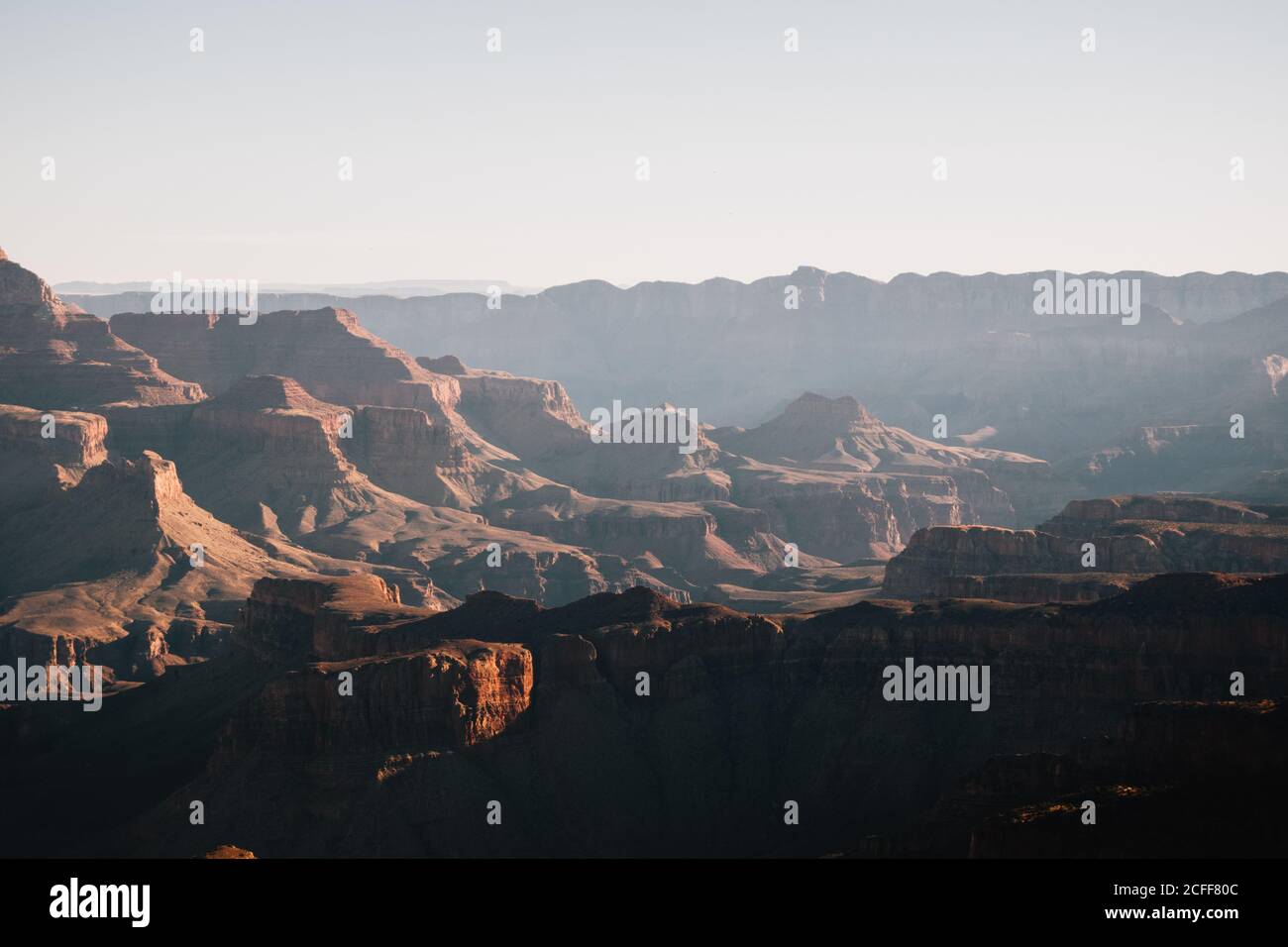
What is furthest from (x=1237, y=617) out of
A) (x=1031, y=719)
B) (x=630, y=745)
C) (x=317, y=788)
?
(x=317, y=788)

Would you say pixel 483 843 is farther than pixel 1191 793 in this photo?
Yes

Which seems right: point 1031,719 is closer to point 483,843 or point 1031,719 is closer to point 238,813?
point 483,843

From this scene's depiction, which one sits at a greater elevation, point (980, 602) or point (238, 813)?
point (980, 602)
